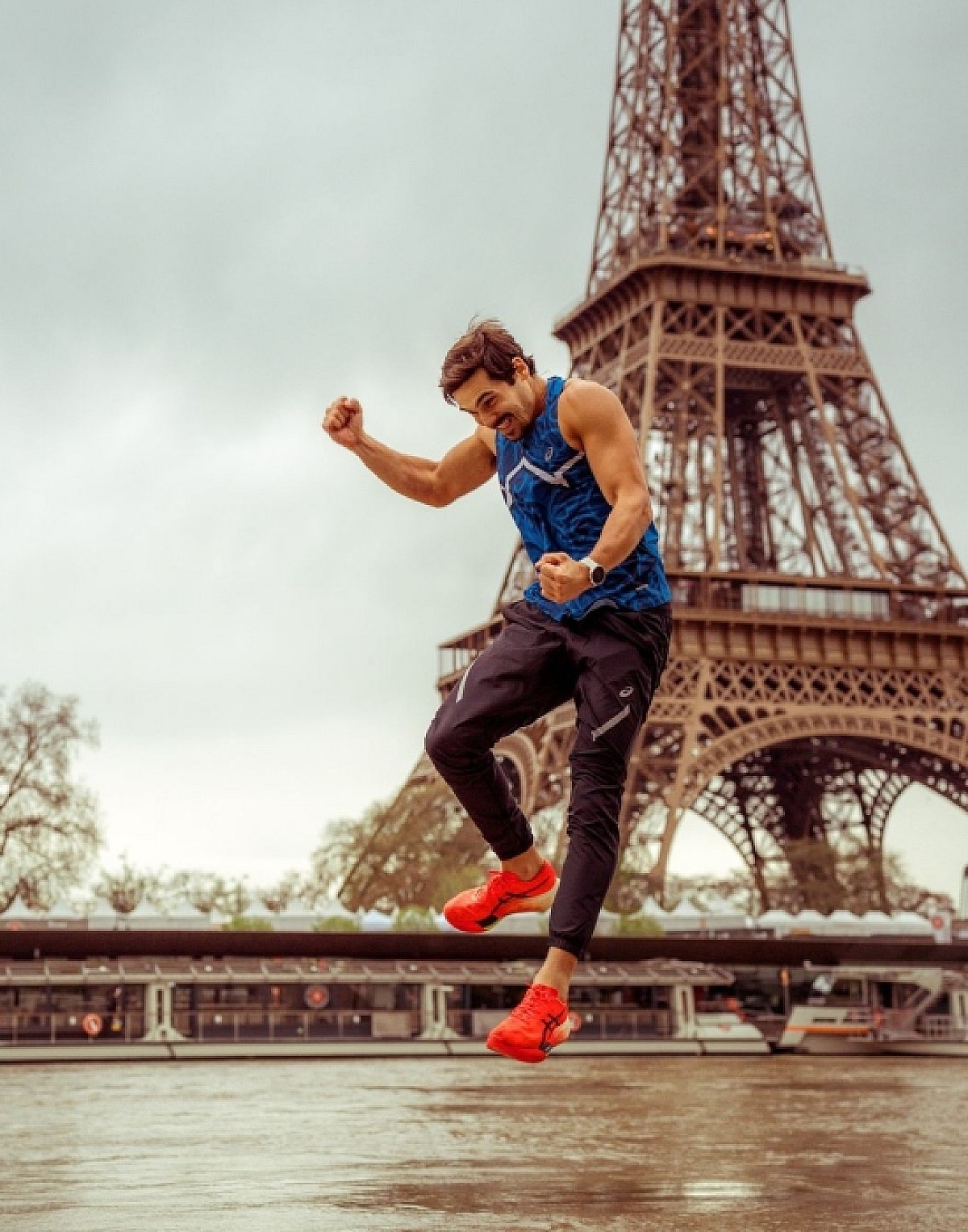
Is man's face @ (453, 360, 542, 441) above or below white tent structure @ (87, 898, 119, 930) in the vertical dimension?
below

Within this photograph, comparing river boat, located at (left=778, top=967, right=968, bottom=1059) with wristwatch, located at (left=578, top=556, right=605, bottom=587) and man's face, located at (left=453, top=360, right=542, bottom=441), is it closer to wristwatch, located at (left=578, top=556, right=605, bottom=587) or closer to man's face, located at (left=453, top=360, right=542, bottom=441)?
man's face, located at (left=453, top=360, right=542, bottom=441)

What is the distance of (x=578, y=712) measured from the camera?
7.00 meters

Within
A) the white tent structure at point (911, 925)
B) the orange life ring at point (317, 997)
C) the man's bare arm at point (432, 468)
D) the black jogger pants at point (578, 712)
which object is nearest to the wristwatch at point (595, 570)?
the black jogger pants at point (578, 712)

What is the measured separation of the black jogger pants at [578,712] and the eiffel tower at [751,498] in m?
44.3

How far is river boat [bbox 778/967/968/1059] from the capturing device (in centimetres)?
5584

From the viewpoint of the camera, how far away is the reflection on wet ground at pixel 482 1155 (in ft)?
34.8

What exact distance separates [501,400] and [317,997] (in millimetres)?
45278

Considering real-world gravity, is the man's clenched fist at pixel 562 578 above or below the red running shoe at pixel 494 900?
above

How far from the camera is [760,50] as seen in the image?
63.2 meters

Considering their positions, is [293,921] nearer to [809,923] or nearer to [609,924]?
[609,924]

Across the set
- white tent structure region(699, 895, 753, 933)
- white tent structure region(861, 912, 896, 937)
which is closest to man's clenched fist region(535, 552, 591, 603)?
white tent structure region(861, 912, 896, 937)

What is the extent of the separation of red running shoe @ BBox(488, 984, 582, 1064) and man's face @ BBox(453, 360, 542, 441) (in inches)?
77.0

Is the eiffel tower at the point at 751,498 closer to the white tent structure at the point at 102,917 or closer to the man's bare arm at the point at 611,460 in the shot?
the white tent structure at the point at 102,917

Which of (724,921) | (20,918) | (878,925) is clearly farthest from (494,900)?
(724,921)
